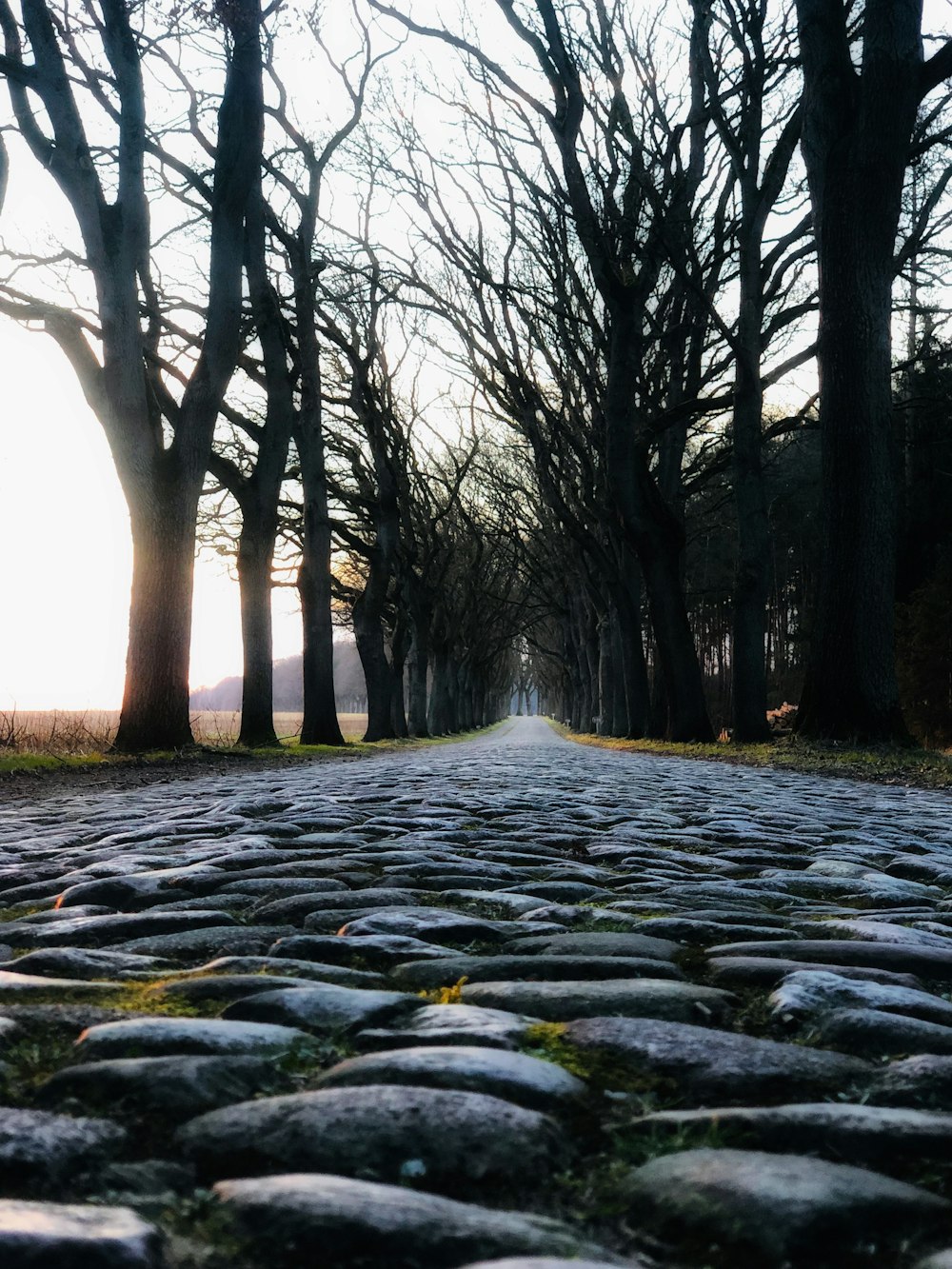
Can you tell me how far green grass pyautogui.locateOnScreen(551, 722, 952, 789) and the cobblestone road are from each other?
5.50m

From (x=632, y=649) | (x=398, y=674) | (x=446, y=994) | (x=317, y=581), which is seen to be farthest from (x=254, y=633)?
(x=446, y=994)

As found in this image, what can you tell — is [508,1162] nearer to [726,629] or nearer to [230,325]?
[230,325]

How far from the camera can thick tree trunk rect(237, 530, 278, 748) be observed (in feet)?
55.8

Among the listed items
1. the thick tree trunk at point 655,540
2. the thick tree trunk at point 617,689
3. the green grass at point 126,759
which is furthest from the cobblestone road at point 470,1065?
the thick tree trunk at point 617,689

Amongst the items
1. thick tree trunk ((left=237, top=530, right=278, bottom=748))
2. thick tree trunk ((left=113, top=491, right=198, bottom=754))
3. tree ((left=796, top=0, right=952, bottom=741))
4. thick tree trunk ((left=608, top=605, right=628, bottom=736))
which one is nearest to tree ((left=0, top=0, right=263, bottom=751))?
thick tree trunk ((left=113, top=491, right=198, bottom=754))

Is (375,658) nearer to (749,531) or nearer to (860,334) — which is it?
(749,531)

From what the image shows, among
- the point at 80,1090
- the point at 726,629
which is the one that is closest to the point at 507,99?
the point at 80,1090

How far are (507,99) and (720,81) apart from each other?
2.93 m

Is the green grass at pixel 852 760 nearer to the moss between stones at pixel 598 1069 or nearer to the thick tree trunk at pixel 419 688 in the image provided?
the moss between stones at pixel 598 1069

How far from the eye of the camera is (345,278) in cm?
2098

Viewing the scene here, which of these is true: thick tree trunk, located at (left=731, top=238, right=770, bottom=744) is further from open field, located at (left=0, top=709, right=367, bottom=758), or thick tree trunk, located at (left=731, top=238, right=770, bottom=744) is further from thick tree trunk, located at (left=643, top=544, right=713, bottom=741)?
open field, located at (left=0, top=709, right=367, bottom=758)

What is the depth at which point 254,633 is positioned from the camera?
56.0 ft

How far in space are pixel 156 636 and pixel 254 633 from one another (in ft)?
15.1

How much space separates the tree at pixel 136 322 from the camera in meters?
12.2
